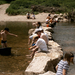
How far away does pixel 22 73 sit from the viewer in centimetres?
579

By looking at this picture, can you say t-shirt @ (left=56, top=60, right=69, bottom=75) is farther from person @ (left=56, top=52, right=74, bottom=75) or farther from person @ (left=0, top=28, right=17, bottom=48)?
person @ (left=0, top=28, right=17, bottom=48)

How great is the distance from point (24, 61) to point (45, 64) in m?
1.68

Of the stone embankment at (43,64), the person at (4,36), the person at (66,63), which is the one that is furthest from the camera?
the person at (4,36)

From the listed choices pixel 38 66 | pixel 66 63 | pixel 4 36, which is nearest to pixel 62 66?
pixel 66 63

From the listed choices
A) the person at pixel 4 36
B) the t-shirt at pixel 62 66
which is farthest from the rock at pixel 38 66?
the person at pixel 4 36

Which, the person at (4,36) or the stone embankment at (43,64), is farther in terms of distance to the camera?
the person at (4,36)

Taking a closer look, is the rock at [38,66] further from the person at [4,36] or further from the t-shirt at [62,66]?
the person at [4,36]

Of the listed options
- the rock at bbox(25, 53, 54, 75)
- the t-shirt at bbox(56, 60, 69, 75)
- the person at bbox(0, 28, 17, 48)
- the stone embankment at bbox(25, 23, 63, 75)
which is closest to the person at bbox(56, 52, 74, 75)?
the t-shirt at bbox(56, 60, 69, 75)

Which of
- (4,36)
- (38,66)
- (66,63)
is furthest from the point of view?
(4,36)

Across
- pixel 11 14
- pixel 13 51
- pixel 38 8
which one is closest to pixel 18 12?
pixel 11 14

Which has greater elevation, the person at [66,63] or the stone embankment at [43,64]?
the person at [66,63]

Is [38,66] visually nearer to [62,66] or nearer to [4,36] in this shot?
[62,66]

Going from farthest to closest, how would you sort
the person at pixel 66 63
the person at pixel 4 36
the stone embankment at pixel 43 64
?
the person at pixel 4 36 → the stone embankment at pixel 43 64 → the person at pixel 66 63

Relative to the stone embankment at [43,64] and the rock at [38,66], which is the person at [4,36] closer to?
the stone embankment at [43,64]
